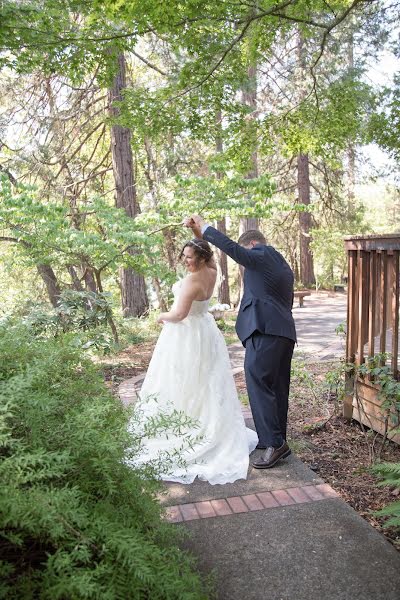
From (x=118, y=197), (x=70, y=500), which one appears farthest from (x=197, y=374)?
(x=118, y=197)

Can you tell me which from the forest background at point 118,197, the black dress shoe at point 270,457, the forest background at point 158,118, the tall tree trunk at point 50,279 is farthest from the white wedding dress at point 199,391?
the tall tree trunk at point 50,279

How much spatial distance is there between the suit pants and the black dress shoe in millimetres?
39

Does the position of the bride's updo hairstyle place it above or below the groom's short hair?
below

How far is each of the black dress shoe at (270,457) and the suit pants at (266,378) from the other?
39 millimetres

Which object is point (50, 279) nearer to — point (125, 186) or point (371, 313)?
point (125, 186)

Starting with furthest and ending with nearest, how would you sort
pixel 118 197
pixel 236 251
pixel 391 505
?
pixel 118 197 → pixel 236 251 → pixel 391 505

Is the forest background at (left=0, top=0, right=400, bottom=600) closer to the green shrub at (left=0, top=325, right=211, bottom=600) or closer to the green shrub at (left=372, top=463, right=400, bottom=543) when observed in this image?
the green shrub at (left=0, top=325, right=211, bottom=600)

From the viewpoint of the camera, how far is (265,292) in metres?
4.18

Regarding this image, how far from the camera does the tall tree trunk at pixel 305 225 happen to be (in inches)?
797

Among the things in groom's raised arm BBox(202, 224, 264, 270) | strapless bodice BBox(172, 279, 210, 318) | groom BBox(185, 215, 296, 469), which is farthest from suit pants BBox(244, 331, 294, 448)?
strapless bodice BBox(172, 279, 210, 318)

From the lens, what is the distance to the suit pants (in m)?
4.14

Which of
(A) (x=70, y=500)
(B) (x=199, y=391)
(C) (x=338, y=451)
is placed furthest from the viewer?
(B) (x=199, y=391)

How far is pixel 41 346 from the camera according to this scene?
252cm

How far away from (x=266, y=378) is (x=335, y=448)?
959 mm
